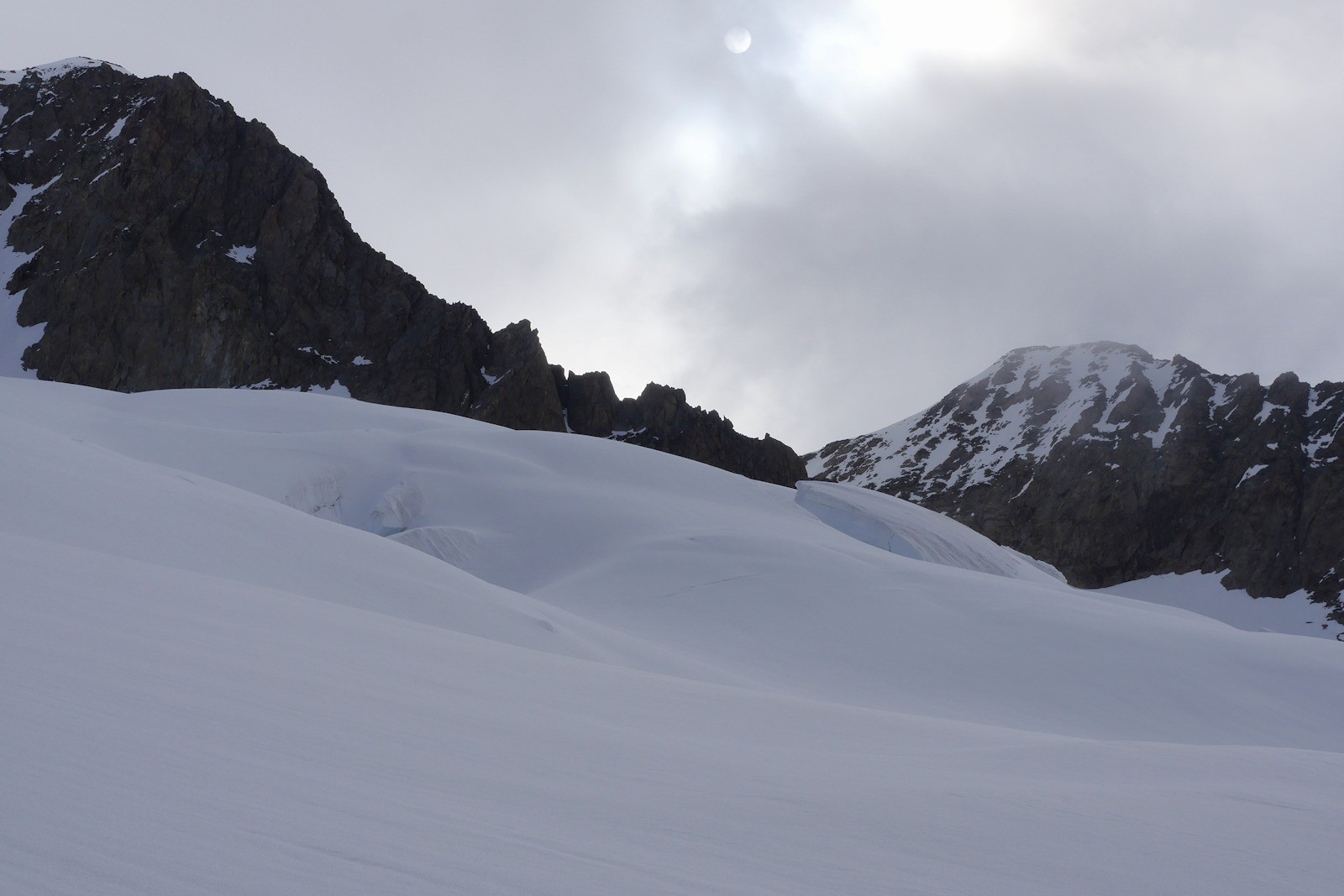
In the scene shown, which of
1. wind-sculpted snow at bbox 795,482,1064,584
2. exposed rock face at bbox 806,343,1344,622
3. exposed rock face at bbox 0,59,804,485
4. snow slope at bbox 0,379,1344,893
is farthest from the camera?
exposed rock face at bbox 806,343,1344,622

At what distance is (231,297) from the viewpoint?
3342 inches

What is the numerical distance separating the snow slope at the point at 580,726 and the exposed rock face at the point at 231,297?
67.9 metres

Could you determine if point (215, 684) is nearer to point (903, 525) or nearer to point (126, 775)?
point (126, 775)

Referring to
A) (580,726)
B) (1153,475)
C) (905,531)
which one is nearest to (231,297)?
(905,531)

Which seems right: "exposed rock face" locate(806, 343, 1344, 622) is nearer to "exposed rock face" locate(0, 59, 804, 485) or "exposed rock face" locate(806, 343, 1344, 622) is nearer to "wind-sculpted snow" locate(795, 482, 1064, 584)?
"exposed rock face" locate(0, 59, 804, 485)

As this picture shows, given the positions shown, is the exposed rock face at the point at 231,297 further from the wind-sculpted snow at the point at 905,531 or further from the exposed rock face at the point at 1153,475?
the wind-sculpted snow at the point at 905,531

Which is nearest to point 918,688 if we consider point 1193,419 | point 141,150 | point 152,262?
point 152,262

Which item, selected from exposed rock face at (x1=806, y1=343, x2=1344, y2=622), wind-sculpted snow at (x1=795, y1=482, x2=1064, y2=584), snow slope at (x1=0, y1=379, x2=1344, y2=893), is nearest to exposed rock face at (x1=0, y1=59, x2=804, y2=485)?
exposed rock face at (x1=806, y1=343, x2=1344, y2=622)

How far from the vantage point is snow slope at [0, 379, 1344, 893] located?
120 inches

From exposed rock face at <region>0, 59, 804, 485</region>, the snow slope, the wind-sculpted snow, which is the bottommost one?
the snow slope

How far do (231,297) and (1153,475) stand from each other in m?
98.2

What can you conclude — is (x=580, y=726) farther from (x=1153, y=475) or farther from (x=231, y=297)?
(x=1153, y=475)

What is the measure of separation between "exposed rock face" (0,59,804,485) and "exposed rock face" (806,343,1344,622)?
40.7 m

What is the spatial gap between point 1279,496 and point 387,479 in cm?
10131
